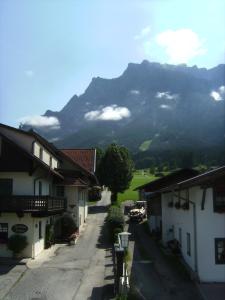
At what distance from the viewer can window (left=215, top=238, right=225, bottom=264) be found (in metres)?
24.6

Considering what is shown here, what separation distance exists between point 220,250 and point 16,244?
15.8m

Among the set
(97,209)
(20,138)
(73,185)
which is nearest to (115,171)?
(97,209)

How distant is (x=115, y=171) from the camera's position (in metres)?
75.0

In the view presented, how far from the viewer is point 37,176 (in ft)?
122

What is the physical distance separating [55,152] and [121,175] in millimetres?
26685

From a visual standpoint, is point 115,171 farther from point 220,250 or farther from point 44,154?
point 220,250

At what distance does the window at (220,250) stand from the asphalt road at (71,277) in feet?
20.4

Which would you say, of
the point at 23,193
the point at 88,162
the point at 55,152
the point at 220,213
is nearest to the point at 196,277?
the point at 220,213

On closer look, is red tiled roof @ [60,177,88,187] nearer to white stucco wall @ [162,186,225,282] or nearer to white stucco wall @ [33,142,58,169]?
white stucco wall @ [33,142,58,169]

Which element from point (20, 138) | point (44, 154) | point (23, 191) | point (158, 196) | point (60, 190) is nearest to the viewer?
point (23, 191)

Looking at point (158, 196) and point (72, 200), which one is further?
point (72, 200)

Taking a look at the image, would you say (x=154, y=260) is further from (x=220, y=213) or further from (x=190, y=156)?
(x=190, y=156)

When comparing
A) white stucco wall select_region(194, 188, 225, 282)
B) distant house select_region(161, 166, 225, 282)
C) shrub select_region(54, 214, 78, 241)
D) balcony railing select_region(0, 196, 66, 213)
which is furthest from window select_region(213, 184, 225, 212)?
shrub select_region(54, 214, 78, 241)

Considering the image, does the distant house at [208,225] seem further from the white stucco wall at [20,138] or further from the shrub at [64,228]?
the shrub at [64,228]
